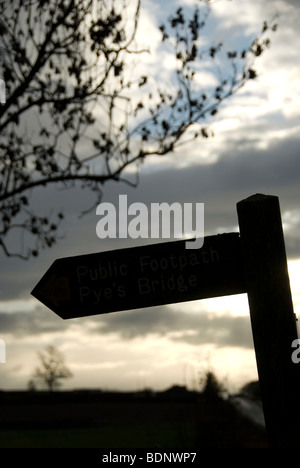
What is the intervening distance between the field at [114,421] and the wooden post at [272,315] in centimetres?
1820

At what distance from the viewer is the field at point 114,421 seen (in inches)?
892

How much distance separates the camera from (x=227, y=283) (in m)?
4.74

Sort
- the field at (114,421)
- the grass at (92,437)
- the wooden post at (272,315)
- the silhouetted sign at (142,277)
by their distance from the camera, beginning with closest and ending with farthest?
1. the wooden post at (272,315)
2. the silhouetted sign at (142,277)
3. the field at (114,421)
4. the grass at (92,437)

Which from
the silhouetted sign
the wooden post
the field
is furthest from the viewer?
the field

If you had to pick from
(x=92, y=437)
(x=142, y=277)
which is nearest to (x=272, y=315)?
(x=142, y=277)

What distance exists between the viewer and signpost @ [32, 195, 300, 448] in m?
4.34

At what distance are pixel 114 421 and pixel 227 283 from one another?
43749 millimetres

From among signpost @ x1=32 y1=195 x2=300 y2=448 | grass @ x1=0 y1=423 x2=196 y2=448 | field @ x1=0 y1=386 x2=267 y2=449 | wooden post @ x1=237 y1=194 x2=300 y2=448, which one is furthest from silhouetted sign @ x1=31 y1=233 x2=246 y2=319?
grass @ x1=0 y1=423 x2=196 y2=448

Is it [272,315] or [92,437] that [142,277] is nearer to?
[272,315]

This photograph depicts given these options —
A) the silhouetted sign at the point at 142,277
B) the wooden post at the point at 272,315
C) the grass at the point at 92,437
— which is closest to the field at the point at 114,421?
the grass at the point at 92,437

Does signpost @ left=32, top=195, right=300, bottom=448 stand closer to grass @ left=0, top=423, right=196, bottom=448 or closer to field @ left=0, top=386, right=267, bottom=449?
field @ left=0, top=386, right=267, bottom=449

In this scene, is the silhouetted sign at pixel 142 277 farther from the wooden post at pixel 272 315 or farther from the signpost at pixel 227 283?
the wooden post at pixel 272 315

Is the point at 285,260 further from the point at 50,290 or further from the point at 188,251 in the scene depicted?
the point at 50,290

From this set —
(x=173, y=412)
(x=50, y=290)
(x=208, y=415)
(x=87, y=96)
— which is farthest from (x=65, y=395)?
(x=50, y=290)
